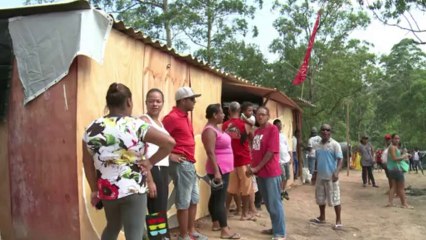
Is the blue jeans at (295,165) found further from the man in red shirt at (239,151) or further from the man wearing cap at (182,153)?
the man wearing cap at (182,153)

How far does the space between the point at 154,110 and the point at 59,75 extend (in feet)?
3.18

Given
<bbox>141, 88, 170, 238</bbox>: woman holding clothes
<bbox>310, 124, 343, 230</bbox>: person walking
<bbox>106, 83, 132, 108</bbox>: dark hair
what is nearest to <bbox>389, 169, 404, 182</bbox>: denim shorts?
<bbox>310, 124, 343, 230</bbox>: person walking

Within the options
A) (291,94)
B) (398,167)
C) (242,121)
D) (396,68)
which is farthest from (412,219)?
(396,68)

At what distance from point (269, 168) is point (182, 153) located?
4.36 ft

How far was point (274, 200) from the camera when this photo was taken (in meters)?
5.93

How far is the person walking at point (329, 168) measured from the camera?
295 inches

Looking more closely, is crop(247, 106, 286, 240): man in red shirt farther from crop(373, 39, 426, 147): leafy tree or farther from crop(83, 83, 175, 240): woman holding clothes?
crop(373, 39, 426, 147): leafy tree

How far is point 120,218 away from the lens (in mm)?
3428

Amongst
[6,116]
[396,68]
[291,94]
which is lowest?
[6,116]

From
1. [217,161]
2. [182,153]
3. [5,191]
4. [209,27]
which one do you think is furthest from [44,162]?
[209,27]

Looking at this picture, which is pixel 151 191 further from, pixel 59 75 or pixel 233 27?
pixel 233 27

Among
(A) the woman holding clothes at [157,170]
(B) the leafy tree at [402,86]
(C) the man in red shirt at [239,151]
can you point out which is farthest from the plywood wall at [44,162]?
(B) the leafy tree at [402,86]

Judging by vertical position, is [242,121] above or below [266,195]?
above

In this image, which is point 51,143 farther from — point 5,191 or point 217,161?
point 217,161
